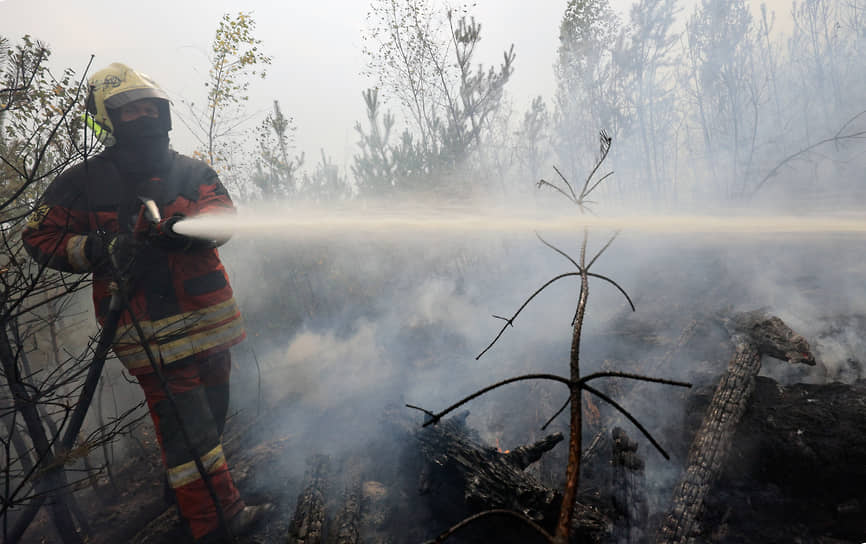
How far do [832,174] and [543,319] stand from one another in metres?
21.7

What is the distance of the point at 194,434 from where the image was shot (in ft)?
10.4

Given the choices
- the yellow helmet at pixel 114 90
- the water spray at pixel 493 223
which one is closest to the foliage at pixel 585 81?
the water spray at pixel 493 223

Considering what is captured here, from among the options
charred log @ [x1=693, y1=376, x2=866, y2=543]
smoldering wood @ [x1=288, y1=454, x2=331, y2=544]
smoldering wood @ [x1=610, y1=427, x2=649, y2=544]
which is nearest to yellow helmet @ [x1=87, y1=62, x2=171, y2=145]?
smoldering wood @ [x1=288, y1=454, x2=331, y2=544]

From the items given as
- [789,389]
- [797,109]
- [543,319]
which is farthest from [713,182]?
[789,389]

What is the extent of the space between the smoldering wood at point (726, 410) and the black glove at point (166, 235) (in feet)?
14.0

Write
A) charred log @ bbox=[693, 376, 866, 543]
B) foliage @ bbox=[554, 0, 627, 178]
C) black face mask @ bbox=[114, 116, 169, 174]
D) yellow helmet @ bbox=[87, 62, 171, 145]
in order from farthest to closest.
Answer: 1. foliage @ bbox=[554, 0, 627, 178]
2. black face mask @ bbox=[114, 116, 169, 174]
3. yellow helmet @ bbox=[87, 62, 171, 145]
4. charred log @ bbox=[693, 376, 866, 543]

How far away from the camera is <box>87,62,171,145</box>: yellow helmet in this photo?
3121mm

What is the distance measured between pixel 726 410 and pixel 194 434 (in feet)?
16.5

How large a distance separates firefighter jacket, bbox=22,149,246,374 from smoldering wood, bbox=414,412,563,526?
2.29 meters

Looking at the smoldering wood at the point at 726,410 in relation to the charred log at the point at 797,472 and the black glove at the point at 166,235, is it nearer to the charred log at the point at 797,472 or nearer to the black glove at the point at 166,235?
the charred log at the point at 797,472

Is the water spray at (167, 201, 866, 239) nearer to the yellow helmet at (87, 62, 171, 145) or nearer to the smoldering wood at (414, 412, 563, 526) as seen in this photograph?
the yellow helmet at (87, 62, 171, 145)

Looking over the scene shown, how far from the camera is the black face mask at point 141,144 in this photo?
3229 mm

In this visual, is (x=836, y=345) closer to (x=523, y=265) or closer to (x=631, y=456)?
(x=631, y=456)

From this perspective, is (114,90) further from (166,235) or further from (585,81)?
(585,81)
